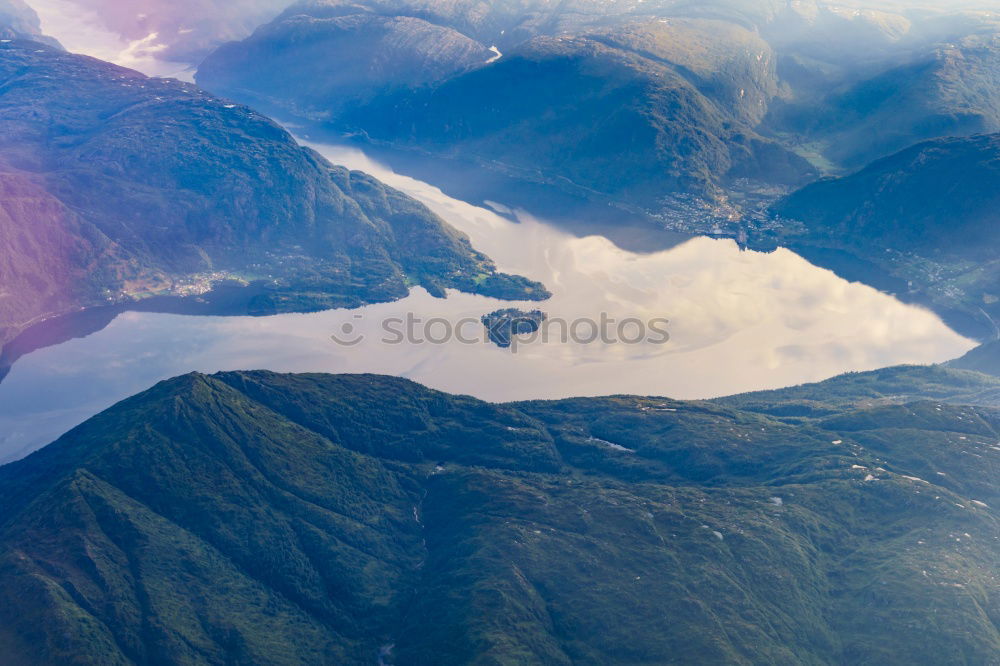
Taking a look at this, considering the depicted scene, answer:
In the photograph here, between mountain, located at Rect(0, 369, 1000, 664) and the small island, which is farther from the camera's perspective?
the small island

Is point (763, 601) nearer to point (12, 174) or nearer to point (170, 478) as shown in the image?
point (170, 478)

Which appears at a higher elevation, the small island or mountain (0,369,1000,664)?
the small island

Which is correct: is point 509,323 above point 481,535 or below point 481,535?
above

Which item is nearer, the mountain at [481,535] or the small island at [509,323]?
the mountain at [481,535]

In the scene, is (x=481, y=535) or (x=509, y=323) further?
(x=509, y=323)
